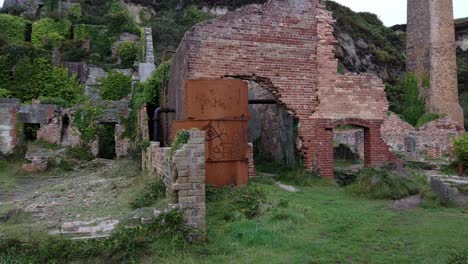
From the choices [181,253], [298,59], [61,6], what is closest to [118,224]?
[181,253]

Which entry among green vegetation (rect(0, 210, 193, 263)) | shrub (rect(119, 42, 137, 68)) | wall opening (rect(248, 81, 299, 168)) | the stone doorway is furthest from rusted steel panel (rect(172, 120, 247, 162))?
shrub (rect(119, 42, 137, 68))

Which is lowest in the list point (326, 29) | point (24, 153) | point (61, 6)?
point (24, 153)

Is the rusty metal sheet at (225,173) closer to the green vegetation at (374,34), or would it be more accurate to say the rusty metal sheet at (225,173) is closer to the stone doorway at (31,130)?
the stone doorway at (31,130)

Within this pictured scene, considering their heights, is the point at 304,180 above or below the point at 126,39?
below

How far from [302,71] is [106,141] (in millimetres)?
10328

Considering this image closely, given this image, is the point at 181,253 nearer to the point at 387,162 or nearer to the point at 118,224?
the point at 118,224

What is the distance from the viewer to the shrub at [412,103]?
108 ft

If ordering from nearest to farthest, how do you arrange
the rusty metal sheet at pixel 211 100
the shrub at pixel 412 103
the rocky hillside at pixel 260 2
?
the rusty metal sheet at pixel 211 100, the shrub at pixel 412 103, the rocky hillside at pixel 260 2

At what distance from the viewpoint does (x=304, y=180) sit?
1044 centimetres

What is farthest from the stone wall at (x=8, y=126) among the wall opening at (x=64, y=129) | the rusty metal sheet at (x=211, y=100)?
the rusty metal sheet at (x=211, y=100)

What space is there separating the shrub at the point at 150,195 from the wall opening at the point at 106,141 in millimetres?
10768

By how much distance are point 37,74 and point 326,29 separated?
1917cm

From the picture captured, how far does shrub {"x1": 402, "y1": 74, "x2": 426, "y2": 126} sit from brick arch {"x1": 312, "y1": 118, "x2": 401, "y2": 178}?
77.1 ft

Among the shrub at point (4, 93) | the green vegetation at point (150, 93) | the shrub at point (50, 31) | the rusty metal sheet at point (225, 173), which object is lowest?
the rusty metal sheet at point (225, 173)
